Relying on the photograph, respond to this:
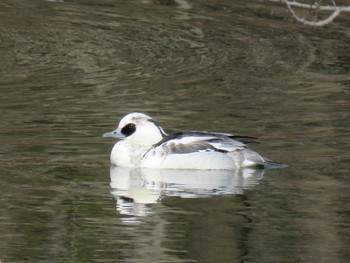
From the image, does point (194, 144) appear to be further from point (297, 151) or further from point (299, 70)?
point (299, 70)

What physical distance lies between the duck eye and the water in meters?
0.33

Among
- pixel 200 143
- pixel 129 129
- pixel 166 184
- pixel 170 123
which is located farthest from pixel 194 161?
pixel 170 123

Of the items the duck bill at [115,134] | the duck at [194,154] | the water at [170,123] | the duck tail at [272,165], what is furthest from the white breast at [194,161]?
the duck bill at [115,134]

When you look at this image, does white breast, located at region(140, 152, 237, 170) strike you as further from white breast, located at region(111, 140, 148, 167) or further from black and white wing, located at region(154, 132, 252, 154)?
white breast, located at region(111, 140, 148, 167)

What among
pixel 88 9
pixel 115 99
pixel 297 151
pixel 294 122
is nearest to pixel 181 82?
pixel 115 99

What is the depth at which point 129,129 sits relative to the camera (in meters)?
13.4

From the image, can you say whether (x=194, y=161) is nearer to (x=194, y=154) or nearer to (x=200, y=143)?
(x=194, y=154)

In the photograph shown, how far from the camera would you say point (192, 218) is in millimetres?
10938

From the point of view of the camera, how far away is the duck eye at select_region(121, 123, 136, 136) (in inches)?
528

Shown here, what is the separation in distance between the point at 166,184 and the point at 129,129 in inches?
47.0

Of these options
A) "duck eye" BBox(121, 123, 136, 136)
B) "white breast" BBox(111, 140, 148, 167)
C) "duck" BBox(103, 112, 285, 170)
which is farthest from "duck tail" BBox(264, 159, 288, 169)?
"duck eye" BBox(121, 123, 136, 136)

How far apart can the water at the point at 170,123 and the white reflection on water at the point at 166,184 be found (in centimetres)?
3

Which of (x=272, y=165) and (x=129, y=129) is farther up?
(x=129, y=129)

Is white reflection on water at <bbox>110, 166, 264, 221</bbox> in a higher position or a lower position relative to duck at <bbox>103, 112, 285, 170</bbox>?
lower
